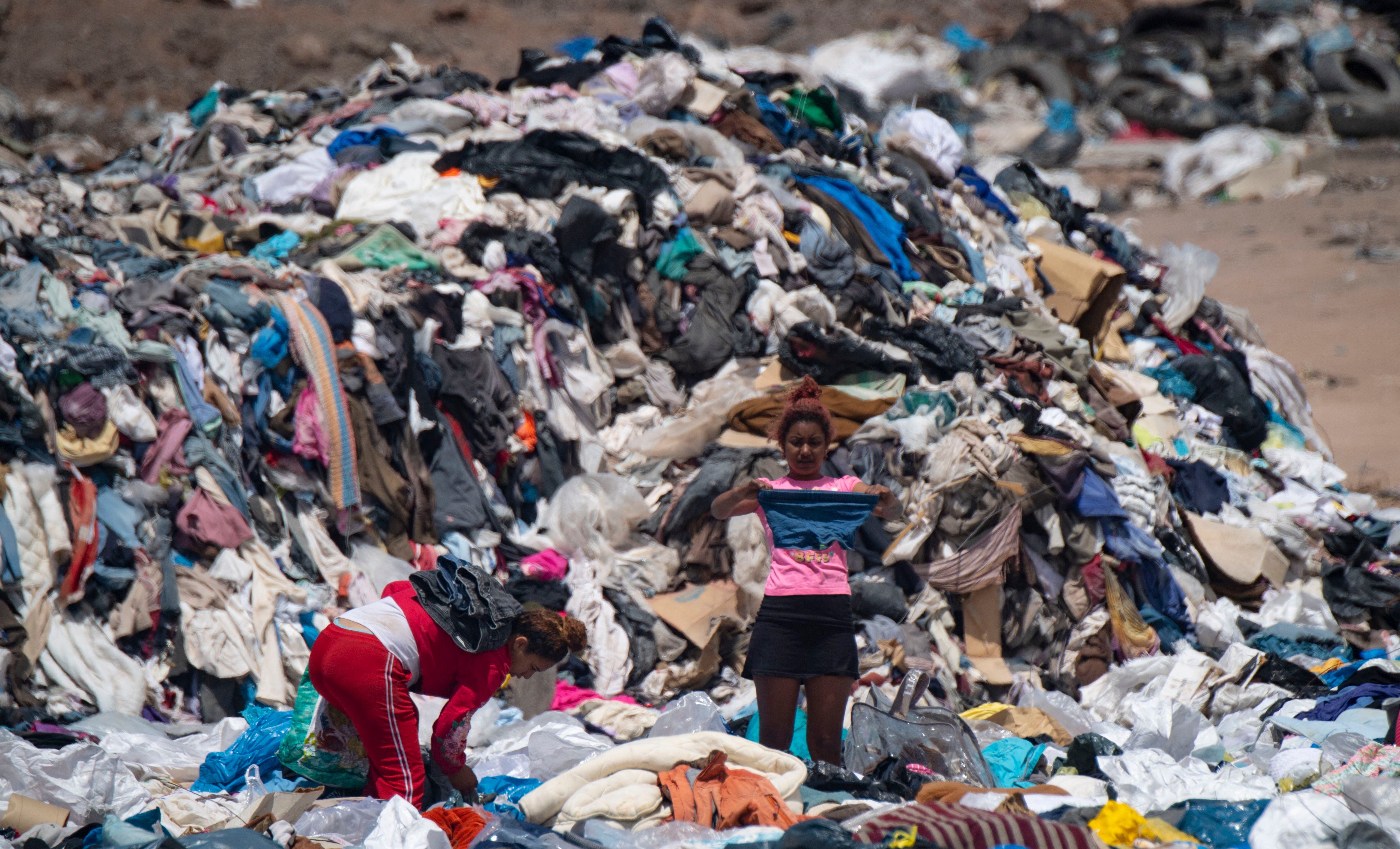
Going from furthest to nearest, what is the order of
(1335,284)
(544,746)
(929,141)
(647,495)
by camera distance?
(1335,284)
(929,141)
(647,495)
(544,746)

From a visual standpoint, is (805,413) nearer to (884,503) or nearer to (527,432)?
(884,503)

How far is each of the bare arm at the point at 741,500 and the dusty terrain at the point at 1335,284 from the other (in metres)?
5.66

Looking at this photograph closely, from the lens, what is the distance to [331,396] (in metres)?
4.94

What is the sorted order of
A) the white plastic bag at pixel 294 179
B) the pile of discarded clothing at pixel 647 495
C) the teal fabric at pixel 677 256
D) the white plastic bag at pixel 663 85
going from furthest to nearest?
the white plastic bag at pixel 663 85, the white plastic bag at pixel 294 179, the teal fabric at pixel 677 256, the pile of discarded clothing at pixel 647 495

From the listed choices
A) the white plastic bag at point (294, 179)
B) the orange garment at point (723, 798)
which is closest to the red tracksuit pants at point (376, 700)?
the orange garment at point (723, 798)

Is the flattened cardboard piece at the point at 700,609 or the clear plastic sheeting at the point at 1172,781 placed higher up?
the clear plastic sheeting at the point at 1172,781

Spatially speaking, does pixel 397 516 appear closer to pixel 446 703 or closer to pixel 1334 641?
pixel 446 703

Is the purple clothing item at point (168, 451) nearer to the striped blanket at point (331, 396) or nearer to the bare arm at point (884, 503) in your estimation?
the striped blanket at point (331, 396)

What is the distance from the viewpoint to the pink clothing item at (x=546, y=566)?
16.6 feet

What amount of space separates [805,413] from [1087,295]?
13.5 feet

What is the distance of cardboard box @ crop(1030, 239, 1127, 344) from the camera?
688 centimetres

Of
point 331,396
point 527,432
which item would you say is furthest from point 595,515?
point 331,396

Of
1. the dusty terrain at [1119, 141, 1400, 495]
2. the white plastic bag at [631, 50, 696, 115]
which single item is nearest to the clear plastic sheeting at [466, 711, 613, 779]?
the white plastic bag at [631, 50, 696, 115]

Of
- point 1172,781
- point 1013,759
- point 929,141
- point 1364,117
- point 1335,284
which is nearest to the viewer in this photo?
point 1172,781
